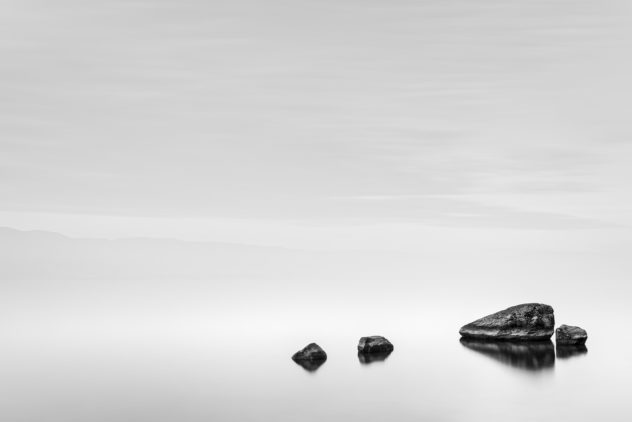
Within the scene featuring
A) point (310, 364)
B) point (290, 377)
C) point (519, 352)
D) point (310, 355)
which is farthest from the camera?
point (519, 352)

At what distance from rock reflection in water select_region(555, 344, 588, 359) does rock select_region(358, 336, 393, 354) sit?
1304 cm

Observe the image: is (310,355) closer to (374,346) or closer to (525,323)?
(374,346)

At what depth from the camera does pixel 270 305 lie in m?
107

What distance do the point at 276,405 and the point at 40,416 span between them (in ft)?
39.1

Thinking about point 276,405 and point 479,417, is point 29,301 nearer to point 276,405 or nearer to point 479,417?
point 276,405

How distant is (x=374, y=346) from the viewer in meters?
54.7

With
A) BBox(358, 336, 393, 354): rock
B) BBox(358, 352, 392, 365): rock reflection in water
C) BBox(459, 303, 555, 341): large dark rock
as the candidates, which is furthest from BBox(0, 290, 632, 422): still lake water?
BBox(459, 303, 555, 341): large dark rock

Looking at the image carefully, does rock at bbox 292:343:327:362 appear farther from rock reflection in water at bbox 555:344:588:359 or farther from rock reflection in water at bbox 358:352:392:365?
rock reflection in water at bbox 555:344:588:359

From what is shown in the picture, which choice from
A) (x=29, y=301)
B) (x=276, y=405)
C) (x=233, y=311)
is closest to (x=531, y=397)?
(x=276, y=405)

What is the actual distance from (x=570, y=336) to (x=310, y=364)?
23.7 meters

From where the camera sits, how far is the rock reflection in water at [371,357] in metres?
50.9

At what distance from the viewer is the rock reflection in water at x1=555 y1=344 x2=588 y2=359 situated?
53.3 meters

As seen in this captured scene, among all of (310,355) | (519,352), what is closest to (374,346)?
(310,355)

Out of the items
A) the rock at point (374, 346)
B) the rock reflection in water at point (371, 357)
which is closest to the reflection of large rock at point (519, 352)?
the rock at point (374, 346)
